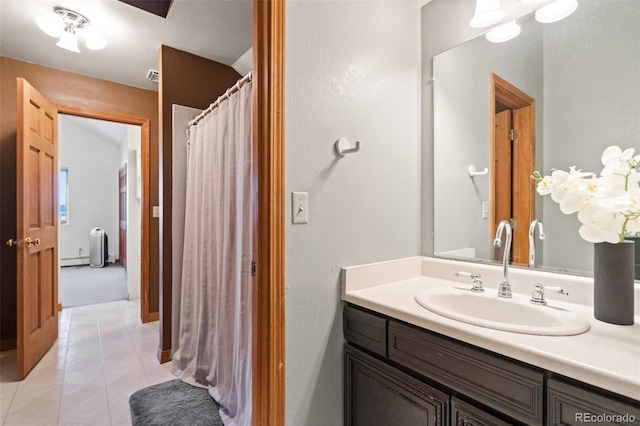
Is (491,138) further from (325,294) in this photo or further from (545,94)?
(325,294)

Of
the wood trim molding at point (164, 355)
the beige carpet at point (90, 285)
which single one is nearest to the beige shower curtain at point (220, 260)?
the wood trim molding at point (164, 355)

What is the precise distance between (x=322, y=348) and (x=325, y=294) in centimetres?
22

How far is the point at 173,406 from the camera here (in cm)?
166

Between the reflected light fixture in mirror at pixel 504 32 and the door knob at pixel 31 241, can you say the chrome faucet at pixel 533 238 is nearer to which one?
the reflected light fixture in mirror at pixel 504 32

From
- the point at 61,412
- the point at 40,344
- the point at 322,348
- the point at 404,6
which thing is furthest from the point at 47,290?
the point at 404,6

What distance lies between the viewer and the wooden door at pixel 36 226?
2004 mm

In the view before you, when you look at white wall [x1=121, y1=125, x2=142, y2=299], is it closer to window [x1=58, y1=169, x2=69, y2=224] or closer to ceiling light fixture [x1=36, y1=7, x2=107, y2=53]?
ceiling light fixture [x1=36, y1=7, x2=107, y2=53]

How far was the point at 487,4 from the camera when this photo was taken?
129 cm

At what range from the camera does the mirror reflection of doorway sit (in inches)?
49.8

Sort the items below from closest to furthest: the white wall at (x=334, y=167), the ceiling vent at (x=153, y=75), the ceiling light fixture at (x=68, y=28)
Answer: the white wall at (x=334, y=167) < the ceiling light fixture at (x=68, y=28) < the ceiling vent at (x=153, y=75)

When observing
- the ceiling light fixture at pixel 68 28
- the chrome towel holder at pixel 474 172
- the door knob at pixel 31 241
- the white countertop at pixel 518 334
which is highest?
the ceiling light fixture at pixel 68 28

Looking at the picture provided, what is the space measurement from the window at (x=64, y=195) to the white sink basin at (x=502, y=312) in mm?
7155

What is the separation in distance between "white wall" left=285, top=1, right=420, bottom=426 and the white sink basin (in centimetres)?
32

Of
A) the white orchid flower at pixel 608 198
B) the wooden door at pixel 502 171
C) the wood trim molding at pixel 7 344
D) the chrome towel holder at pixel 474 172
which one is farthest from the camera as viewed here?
the wood trim molding at pixel 7 344
